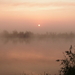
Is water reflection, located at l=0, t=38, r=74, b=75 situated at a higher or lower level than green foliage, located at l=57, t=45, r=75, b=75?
higher

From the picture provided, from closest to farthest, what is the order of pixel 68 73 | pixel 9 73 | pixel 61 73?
pixel 68 73
pixel 61 73
pixel 9 73

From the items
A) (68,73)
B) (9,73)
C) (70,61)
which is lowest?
(68,73)

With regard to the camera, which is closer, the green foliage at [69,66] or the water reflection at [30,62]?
the green foliage at [69,66]

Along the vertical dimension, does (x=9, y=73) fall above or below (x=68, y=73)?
above

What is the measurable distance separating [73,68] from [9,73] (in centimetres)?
356

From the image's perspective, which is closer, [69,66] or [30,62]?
[69,66]

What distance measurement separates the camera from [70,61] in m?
5.23

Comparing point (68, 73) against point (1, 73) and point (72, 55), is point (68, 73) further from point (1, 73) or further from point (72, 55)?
point (1, 73)

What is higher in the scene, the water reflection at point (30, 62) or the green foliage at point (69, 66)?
the water reflection at point (30, 62)

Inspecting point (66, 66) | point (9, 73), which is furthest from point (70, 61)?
point (9, 73)

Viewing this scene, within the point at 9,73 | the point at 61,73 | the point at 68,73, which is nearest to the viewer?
the point at 68,73

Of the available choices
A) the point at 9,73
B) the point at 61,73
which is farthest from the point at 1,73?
the point at 61,73

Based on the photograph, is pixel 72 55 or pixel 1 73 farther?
pixel 1 73

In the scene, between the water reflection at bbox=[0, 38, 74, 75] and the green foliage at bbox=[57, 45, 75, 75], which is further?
the water reflection at bbox=[0, 38, 74, 75]
